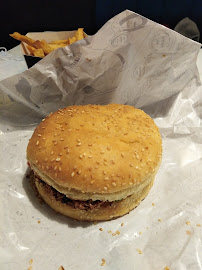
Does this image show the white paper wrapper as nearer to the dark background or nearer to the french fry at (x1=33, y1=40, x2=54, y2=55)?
the french fry at (x1=33, y1=40, x2=54, y2=55)

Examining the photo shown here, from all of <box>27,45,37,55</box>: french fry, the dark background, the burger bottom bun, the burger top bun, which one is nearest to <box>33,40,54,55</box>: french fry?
<box>27,45,37,55</box>: french fry

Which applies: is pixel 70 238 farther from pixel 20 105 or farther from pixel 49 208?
pixel 20 105

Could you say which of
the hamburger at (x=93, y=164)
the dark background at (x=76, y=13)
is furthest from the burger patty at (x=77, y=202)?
the dark background at (x=76, y=13)

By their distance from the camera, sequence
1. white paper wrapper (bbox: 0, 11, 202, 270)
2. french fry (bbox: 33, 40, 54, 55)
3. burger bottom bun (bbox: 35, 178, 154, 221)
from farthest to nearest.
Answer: french fry (bbox: 33, 40, 54, 55)
burger bottom bun (bbox: 35, 178, 154, 221)
white paper wrapper (bbox: 0, 11, 202, 270)

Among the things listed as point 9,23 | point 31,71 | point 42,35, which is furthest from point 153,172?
point 9,23

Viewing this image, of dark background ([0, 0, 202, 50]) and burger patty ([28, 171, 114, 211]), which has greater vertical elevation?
dark background ([0, 0, 202, 50])

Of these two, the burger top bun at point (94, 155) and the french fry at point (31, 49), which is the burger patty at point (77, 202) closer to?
the burger top bun at point (94, 155)

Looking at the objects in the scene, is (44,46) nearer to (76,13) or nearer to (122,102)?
(122,102)
